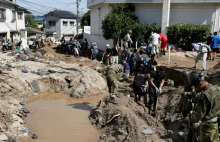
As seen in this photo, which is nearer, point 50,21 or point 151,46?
point 151,46

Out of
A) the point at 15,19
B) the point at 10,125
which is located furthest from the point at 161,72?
the point at 15,19

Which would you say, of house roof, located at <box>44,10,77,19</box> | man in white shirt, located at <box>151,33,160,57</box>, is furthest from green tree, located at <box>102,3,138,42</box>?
house roof, located at <box>44,10,77,19</box>

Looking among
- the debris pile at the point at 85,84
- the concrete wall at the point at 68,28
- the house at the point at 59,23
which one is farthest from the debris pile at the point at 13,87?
the concrete wall at the point at 68,28

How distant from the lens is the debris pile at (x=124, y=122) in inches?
254

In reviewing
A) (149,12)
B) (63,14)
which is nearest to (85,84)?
(149,12)

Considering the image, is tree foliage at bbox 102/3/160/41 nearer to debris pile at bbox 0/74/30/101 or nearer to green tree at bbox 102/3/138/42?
green tree at bbox 102/3/138/42

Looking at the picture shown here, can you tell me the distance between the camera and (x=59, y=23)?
49812 mm

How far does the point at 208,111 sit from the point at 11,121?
5928 mm

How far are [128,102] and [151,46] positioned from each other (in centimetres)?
719

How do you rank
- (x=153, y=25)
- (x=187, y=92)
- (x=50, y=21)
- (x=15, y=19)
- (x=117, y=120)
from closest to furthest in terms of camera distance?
(x=187, y=92) → (x=117, y=120) → (x=153, y=25) → (x=15, y=19) → (x=50, y=21)

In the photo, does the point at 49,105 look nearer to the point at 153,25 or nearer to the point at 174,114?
the point at 174,114

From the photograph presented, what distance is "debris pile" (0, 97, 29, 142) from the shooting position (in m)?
6.98

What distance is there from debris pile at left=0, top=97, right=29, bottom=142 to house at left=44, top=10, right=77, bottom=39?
138 ft

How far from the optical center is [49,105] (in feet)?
35.0
